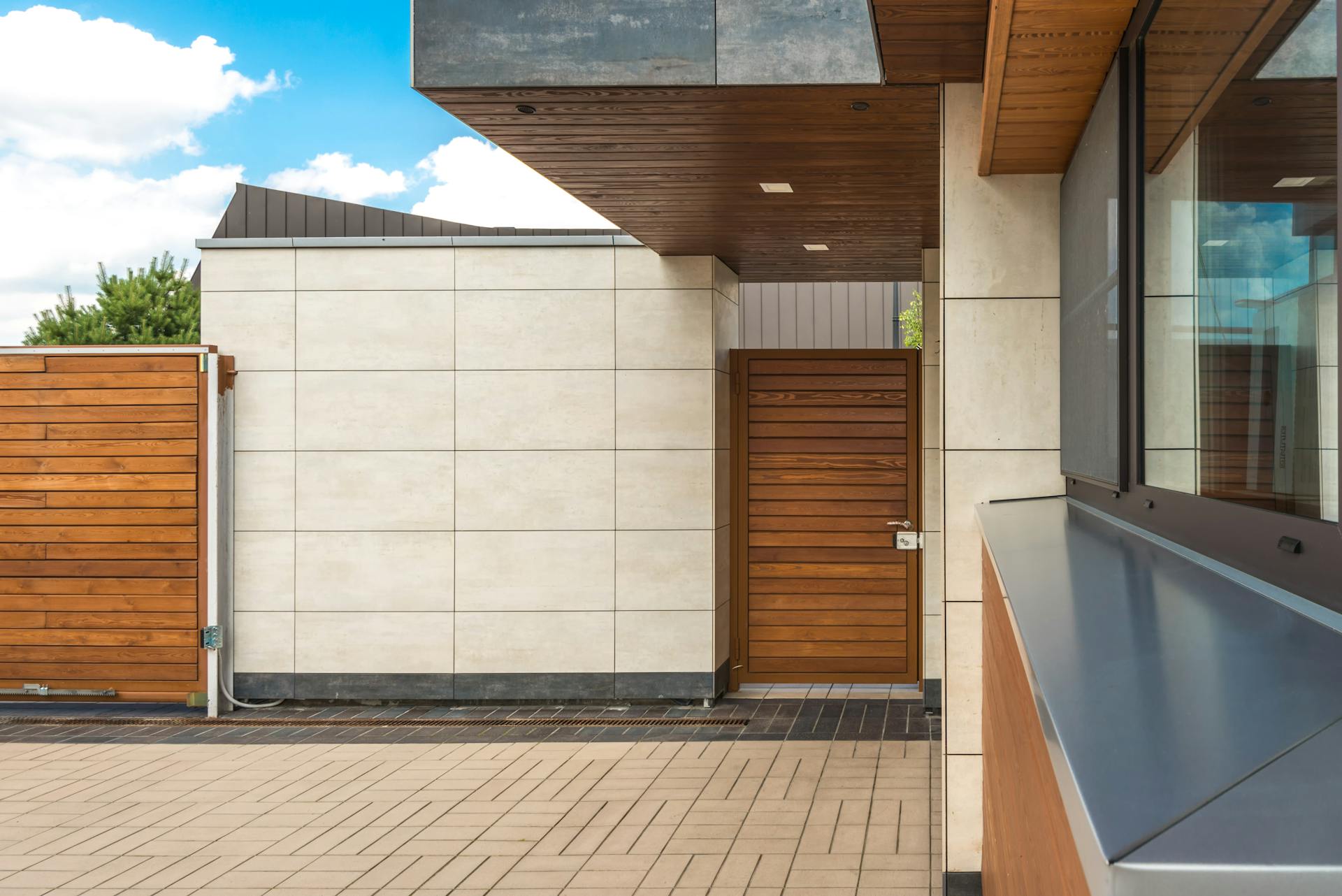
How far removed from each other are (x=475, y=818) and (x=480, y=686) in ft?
8.65

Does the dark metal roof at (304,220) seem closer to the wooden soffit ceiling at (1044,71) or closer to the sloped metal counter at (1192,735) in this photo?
the wooden soffit ceiling at (1044,71)

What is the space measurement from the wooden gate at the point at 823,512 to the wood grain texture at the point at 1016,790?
512 centimetres

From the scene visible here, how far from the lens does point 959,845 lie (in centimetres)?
415

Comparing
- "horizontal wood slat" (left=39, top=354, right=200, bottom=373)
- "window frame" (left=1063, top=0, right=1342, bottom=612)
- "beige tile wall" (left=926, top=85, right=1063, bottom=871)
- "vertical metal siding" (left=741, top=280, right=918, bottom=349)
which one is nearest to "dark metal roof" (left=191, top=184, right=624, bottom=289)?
"horizontal wood slat" (left=39, top=354, right=200, bottom=373)

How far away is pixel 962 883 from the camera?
4.11 m

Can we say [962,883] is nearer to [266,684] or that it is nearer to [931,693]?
[931,693]

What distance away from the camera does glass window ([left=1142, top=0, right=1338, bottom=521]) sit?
1.32 m

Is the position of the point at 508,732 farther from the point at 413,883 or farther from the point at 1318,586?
the point at 1318,586

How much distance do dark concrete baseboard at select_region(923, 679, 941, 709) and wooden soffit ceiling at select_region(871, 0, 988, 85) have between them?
4.70 metres

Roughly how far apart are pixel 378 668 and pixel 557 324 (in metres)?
2.72

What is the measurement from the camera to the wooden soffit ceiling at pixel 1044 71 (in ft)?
8.42

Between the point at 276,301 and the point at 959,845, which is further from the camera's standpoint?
the point at 276,301

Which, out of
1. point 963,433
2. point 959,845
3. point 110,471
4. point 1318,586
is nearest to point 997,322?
point 963,433

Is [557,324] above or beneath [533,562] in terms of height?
above
